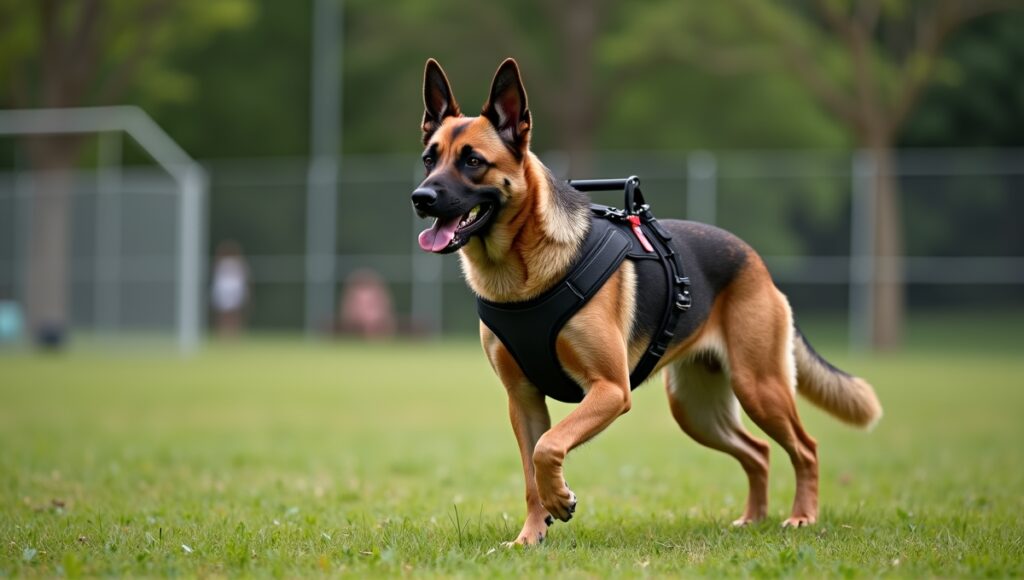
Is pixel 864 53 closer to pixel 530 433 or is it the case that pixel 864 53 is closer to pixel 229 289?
pixel 229 289

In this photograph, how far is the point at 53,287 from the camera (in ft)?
81.0

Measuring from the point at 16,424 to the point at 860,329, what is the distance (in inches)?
734

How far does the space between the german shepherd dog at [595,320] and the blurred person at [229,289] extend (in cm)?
2538

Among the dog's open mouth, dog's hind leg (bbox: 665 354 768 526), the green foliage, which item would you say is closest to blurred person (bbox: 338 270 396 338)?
the green foliage

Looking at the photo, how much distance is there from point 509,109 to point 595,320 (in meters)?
1.09

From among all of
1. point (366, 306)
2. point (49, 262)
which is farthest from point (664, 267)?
point (366, 306)

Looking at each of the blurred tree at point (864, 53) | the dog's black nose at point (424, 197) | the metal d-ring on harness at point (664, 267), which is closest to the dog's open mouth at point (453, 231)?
the dog's black nose at point (424, 197)

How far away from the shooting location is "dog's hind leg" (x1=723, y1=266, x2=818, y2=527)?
6.24m

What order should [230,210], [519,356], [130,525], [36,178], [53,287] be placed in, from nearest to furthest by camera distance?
[519,356]
[130,525]
[53,287]
[36,178]
[230,210]

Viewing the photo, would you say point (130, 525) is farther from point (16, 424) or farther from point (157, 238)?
point (157, 238)

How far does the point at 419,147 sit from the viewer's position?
136 ft

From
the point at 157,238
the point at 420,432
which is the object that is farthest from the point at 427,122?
the point at 157,238

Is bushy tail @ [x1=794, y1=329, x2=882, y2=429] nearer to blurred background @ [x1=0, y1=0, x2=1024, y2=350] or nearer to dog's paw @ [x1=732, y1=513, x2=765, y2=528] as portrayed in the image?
dog's paw @ [x1=732, y1=513, x2=765, y2=528]

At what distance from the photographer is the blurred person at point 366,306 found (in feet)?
98.0
